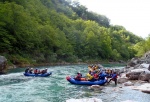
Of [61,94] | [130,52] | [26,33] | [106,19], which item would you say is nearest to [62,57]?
[26,33]

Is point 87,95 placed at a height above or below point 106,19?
below

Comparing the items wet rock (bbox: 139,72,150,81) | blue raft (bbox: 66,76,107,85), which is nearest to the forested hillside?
blue raft (bbox: 66,76,107,85)

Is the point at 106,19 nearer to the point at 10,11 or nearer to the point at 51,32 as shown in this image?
the point at 51,32

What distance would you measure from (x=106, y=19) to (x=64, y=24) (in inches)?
3198

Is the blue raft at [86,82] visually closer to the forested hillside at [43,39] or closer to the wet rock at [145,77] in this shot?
the wet rock at [145,77]

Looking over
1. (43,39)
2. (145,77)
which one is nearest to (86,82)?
(145,77)

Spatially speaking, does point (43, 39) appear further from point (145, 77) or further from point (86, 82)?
point (145, 77)

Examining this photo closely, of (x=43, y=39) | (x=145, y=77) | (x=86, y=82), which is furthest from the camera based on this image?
(x=43, y=39)

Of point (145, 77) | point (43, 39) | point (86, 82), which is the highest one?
point (43, 39)

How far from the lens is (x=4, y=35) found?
4112 cm

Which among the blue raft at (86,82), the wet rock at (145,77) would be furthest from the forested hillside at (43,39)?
the wet rock at (145,77)

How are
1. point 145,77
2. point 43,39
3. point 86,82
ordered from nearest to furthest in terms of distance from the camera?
point 86,82 < point 145,77 < point 43,39

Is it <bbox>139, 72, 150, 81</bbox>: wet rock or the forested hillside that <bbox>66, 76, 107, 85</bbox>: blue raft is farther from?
the forested hillside

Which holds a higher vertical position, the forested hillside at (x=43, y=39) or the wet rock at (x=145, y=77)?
the forested hillside at (x=43, y=39)
